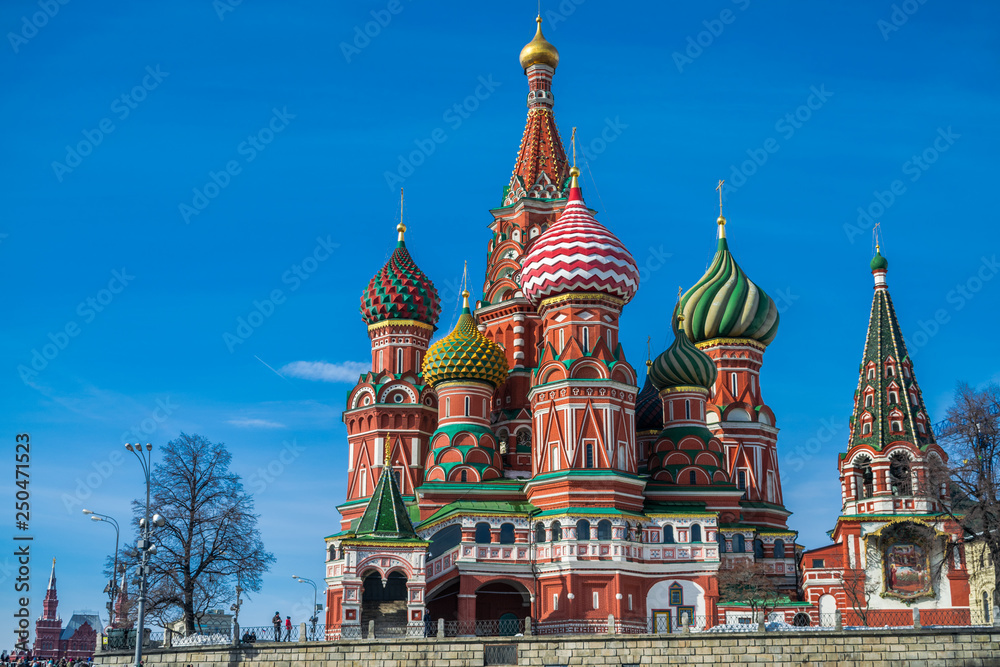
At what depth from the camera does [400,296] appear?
53.9 meters

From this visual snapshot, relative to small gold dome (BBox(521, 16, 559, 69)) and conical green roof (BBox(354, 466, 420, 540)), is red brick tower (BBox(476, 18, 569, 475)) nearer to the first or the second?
small gold dome (BBox(521, 16, 559, 69))

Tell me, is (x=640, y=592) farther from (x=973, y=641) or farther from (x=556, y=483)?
(x=973, y=641)

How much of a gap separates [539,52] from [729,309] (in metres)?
15.7

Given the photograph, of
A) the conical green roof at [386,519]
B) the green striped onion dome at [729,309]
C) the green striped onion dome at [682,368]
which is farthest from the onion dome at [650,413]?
the conical green roof at [386,519]

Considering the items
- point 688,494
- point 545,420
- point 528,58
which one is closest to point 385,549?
point 545,420

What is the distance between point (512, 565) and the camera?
142 ft

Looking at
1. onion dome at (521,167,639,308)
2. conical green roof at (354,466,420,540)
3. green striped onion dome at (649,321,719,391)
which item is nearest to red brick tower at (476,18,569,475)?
onion dome at (521,167,639,308)

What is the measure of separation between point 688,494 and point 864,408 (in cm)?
760

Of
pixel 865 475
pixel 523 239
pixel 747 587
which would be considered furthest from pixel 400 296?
pixel 865 475

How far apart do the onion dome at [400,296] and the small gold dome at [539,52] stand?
39.0ft

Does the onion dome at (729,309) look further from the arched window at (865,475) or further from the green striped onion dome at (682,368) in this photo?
the arched window at (865,475)

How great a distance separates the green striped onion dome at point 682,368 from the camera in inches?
1918

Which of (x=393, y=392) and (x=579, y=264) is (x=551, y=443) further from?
(x=393, y=392)

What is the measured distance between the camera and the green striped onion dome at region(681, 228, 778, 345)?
5400cm
